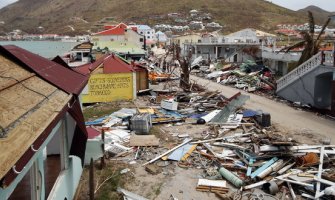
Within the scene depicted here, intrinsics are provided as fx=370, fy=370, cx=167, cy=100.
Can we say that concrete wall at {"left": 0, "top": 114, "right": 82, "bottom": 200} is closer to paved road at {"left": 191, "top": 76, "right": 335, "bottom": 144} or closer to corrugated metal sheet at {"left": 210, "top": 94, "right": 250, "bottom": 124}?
corrugated metal sheet at {"left": 210, "top": 94, "right": 250, "bottom": 124}

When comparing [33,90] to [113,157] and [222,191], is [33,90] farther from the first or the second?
[113,157]

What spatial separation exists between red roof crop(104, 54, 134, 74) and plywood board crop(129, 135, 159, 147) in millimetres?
9572

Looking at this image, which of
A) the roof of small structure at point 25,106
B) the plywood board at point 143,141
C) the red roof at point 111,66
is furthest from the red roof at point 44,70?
the red roof at point 111,66

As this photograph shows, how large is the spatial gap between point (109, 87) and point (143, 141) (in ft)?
34.1

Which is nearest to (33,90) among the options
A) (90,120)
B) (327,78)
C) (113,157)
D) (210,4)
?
(113,157)

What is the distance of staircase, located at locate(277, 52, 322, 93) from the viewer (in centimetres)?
2477

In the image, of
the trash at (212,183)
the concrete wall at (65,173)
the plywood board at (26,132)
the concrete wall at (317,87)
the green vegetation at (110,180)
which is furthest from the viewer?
the concrete wall at (317,87)

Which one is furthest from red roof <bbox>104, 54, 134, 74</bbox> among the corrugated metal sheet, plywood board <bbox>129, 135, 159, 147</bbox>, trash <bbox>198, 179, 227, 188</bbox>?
trash <bbox>198, 179, 227, 188</bbox>

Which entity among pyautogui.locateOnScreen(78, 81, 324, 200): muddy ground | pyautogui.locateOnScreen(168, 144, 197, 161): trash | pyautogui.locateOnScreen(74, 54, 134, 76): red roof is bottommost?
pyautogui.locateOnScreen(78, 81, 324, 200): muddy ground

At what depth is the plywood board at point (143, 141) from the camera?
1635 centimetres

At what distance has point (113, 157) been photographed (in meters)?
15.0

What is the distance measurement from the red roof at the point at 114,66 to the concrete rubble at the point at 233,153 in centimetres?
428

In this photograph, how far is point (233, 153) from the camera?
15.3 metres

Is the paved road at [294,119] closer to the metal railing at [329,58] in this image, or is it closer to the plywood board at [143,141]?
the metal railing at [329,58]
